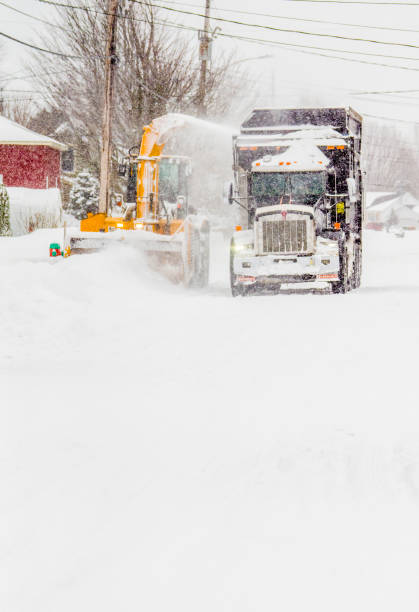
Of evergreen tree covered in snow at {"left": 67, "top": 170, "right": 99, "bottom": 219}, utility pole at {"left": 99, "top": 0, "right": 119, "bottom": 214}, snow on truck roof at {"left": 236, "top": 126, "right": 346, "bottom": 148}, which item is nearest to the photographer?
snow on truck roof at {"left": 236, "top": 126, "right": 346, "bottom": 148}

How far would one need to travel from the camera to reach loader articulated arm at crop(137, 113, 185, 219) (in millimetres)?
18016

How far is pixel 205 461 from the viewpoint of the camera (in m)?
5.70

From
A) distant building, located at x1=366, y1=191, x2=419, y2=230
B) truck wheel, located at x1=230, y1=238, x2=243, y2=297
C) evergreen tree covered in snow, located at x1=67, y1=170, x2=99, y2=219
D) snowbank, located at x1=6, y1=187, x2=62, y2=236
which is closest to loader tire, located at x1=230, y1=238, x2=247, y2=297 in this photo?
truck wheel, located at x1=230, y1=238, x2=243, y2=297

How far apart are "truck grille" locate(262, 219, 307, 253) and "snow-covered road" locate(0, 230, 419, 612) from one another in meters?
4.21

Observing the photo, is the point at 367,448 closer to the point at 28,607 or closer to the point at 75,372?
the point at 28,607

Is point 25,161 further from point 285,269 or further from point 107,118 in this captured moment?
point 285,269

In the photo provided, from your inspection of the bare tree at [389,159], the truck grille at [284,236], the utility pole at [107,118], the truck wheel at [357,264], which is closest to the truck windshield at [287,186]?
the truck grille at [284,236]

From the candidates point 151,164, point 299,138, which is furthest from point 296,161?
point 151,164

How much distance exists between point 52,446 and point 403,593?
3.04 metres

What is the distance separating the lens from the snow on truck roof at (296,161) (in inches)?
651

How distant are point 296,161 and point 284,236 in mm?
1629

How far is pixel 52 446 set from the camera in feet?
19.7

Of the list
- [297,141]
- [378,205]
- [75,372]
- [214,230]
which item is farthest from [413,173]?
[75,372]

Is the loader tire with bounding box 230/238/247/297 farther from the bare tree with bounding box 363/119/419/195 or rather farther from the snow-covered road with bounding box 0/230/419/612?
the bare tree with bounding box 363/119/419/195
